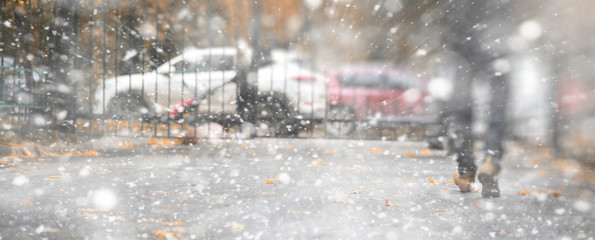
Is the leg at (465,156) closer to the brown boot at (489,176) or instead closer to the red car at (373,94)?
the brown boot at (489,176)

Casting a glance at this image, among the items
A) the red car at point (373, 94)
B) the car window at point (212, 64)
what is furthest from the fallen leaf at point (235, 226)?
the red car at point (373, 94)

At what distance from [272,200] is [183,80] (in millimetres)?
3679

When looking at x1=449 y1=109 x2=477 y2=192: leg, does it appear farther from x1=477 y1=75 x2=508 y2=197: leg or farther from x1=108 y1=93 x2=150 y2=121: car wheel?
x1=108 y1=93 x2=150 y2=121: car wheel

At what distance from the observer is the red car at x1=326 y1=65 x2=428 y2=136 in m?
8.75

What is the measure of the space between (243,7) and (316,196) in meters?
6.61

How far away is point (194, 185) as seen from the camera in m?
3.88

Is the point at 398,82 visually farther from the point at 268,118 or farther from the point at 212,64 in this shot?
the point at 212,64

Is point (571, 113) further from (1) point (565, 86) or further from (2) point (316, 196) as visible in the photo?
(2) point (316, 196)

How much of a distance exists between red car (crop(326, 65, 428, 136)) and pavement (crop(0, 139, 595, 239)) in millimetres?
2989

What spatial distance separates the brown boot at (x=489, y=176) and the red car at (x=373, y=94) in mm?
4906

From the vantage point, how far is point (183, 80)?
6.63 metres

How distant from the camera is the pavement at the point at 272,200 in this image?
250cm

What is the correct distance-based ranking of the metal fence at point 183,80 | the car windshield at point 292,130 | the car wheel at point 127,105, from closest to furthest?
→ the car windshield at point 292,130
the metal fence at point 183,80
the car wheel at point 127,105

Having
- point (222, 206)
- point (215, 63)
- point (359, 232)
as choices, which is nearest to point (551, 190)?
point (359, 232)
